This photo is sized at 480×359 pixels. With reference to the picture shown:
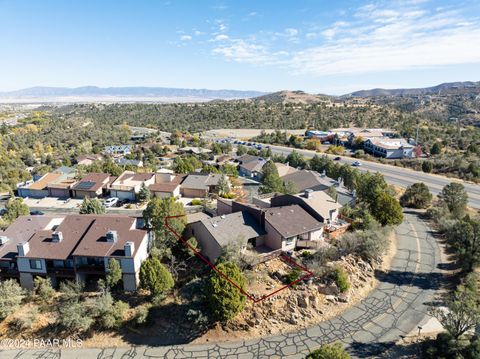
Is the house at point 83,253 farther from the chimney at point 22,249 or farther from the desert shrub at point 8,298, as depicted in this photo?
the desert shrub at point 8,298

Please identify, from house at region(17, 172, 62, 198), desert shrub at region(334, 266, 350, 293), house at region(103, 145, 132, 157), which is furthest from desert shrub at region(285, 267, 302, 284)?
house at region(103, 145, 132, 157)

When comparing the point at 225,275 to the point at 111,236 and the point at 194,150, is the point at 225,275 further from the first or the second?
the point at 194,150

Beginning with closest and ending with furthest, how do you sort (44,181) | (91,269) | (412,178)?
(91,269) → (44,181) → (412,178)

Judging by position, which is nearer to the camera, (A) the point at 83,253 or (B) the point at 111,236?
(A) the point at 83,253

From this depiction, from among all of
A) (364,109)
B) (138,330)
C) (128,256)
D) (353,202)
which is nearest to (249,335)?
(138,330)

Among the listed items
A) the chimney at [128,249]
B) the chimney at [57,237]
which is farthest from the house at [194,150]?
the chimney at [128,249]

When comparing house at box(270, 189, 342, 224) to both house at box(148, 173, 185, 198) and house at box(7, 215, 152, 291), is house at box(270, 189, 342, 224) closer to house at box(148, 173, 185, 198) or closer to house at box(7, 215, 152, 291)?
house at box(7, 215, 152, 291)

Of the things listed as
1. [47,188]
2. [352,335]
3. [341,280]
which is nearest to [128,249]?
[341,280]

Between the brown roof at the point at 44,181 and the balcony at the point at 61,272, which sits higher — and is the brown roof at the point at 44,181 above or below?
above
